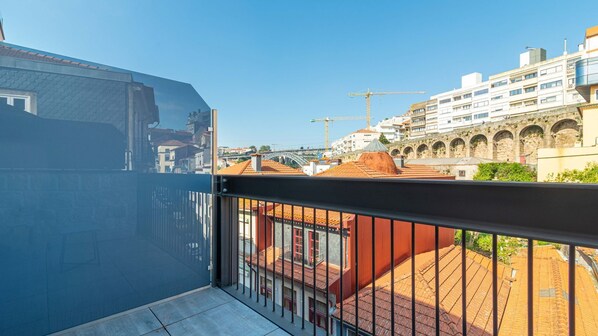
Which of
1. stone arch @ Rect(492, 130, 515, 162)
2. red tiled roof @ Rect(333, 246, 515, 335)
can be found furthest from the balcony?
stone arch @ Rect(492, 130, 515, 162)

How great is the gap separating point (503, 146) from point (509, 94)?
→ 18045 millimetres

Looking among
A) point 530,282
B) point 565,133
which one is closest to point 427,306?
point 530,282

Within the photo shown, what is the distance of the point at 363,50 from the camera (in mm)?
18344

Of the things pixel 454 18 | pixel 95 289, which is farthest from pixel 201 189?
pixel 454 18

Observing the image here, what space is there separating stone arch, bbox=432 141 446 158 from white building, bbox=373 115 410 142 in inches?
→ 1155

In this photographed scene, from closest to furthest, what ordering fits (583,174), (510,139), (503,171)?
(583,174)
(503,171)
(510,139)

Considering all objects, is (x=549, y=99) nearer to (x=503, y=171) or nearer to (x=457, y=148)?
(x=457, y=148)

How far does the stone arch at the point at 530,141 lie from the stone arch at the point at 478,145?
2.09m

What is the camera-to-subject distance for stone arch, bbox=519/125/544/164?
17312 millimetres

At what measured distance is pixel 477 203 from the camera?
0.85 metres

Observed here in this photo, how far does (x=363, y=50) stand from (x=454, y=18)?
608cm

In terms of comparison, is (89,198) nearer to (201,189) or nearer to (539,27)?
(201,189)

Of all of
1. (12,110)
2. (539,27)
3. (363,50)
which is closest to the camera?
(12,110)

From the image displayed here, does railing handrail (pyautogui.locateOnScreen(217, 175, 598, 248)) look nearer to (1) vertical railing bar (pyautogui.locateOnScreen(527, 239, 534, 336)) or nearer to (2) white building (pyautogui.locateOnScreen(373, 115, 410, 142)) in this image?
(1) vertical railing bar (pyautogui.locateOnScreen(527, 239, 534, 336))
